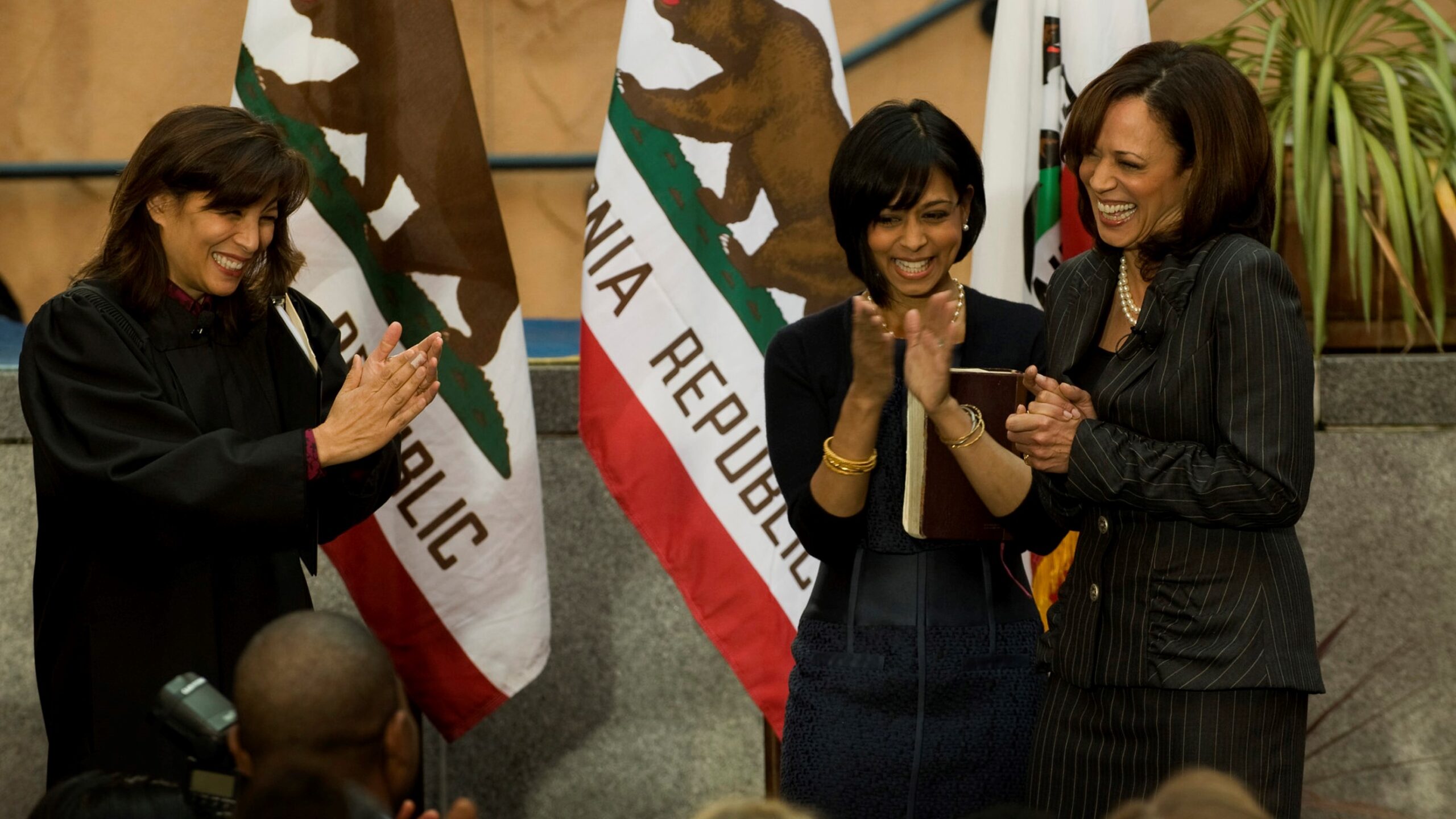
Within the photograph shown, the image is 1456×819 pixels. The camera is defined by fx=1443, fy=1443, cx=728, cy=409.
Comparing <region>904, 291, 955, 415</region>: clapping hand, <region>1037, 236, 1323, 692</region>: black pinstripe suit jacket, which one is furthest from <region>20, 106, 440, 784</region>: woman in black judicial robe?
<region>1037, 236, 1323, 692</region>: black pinstripe suit jacket

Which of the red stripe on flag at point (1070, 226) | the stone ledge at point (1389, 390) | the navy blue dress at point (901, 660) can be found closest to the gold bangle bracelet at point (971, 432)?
the navy blue dress at point (901, 660)

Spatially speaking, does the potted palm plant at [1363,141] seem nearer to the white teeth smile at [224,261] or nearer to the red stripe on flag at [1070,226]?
the red stripe on flag at [1070,226]

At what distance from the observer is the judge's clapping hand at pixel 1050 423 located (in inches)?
67.7

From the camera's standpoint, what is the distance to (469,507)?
2666 mm

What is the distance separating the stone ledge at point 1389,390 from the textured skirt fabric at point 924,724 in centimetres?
165

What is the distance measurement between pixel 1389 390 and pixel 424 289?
2.10 metres

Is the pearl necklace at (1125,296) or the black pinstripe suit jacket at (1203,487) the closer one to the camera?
the black pinstripe suit jacket at (1203,487)

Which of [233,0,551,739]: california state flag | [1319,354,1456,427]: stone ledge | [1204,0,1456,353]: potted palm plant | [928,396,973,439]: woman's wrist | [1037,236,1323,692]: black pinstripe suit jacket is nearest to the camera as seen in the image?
[1037,236,1323,692]: black pinstripe suit jacket

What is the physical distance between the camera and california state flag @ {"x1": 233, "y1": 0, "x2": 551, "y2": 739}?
8.53 feet

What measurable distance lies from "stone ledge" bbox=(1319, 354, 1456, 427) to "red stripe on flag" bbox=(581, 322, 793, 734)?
141cm

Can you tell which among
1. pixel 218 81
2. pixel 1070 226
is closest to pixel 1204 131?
pixel 1070 226

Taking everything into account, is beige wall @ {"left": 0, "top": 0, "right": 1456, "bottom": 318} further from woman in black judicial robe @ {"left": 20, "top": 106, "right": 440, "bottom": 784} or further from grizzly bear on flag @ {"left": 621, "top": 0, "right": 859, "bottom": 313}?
woman in black judicial robe @ {"left": 20, "top": 106, "right": 440, "bottom": 784}

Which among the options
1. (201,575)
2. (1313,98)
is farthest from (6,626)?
(1313,98)

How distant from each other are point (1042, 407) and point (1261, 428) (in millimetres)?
260
